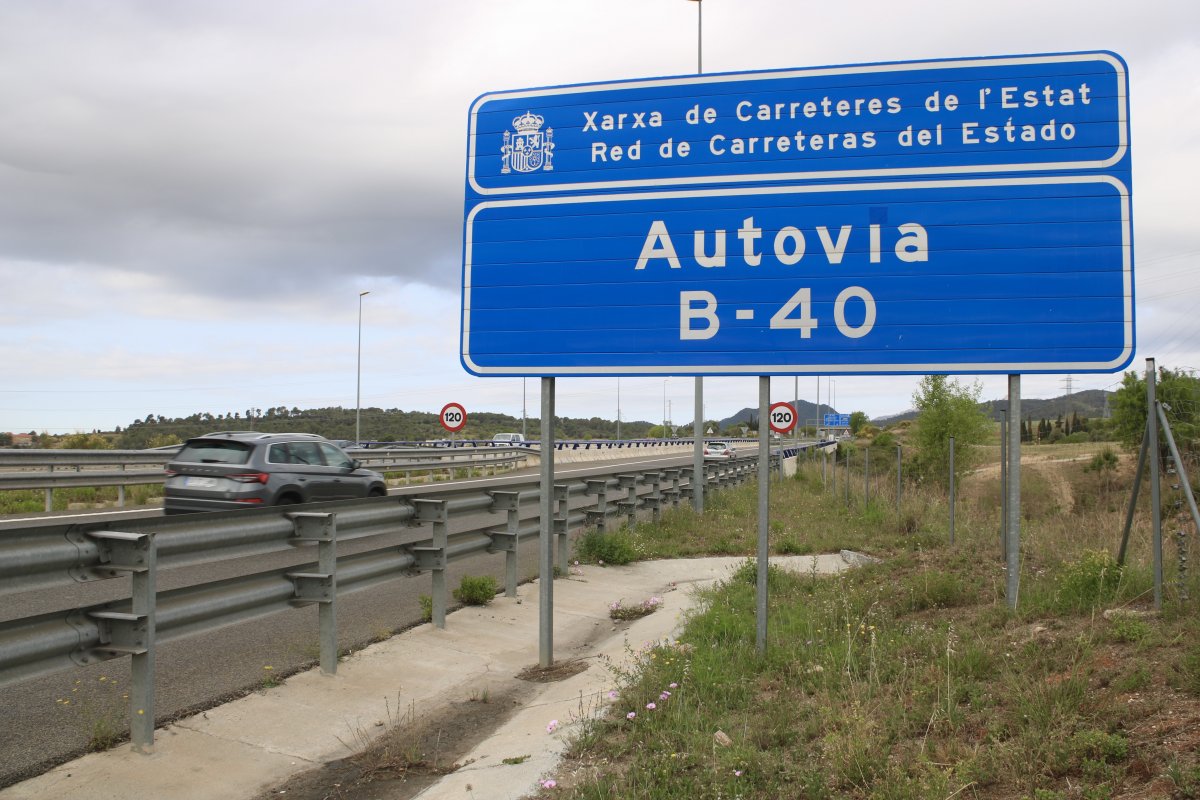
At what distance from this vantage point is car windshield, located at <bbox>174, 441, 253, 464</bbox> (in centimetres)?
1449

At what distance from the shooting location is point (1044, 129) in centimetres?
652

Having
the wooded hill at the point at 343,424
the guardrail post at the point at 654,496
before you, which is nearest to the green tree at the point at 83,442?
the wooded hill at the point at 343,424

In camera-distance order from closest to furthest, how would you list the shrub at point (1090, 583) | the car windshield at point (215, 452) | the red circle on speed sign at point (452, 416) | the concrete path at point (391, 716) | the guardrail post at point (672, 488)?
the concrete path at point (391, 716) < the shrub at point (1090, 583) < the car windshield at point (215, 452) < the guardrail post at point (672, 488) < the red circle on speed sign at point (452, 416)

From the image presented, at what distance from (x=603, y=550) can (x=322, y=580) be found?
675cm

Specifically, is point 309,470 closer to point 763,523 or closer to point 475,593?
point 475,593

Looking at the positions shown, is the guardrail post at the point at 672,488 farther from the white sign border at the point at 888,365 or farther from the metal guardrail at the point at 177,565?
the white sign border at the point at 888,365

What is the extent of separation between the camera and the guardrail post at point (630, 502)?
→ 51.9 ft

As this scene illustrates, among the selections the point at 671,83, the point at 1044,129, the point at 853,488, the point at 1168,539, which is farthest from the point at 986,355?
the point at 853,488

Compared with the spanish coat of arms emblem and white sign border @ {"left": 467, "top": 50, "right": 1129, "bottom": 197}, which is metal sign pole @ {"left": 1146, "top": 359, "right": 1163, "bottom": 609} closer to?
white sign border @ {"left": 467, "top": 50, "right": 1129, "bottom": 197}

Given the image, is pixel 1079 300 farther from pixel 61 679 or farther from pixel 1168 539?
pixel 61 679

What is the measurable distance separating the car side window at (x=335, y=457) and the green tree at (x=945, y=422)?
3033 centimetres

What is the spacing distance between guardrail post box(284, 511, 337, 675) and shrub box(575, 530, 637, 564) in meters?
6.50

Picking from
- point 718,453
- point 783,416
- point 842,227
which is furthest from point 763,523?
point 718,453

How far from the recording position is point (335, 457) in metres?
16.5
